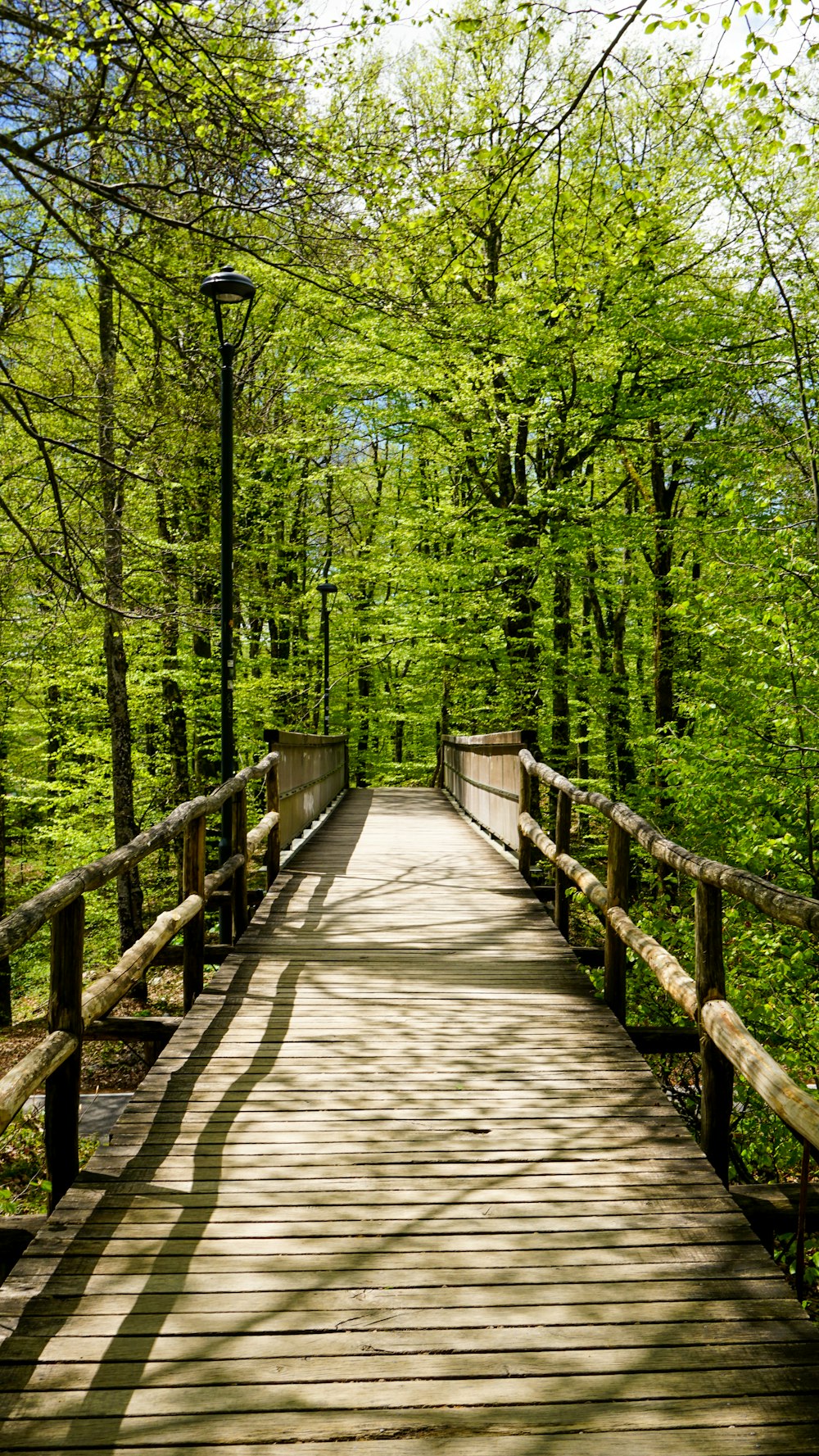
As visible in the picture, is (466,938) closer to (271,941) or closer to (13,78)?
(271,941)

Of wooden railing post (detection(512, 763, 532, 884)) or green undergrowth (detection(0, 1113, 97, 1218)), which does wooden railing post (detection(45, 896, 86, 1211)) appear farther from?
wooden railing post (detection(512, 763, 532, 884))

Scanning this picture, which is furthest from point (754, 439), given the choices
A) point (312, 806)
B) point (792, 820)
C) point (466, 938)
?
point (466, 938)

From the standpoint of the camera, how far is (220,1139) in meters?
3.47

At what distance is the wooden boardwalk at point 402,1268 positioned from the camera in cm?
214

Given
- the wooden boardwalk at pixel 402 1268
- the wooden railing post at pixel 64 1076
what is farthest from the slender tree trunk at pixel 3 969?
the wooden railing post at pixel 64 1076

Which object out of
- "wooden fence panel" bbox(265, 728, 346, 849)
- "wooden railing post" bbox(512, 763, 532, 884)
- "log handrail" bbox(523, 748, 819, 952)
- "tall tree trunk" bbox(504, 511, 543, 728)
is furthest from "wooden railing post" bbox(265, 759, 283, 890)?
"tall tree trunk" bbox(504, 511, 543, 728)

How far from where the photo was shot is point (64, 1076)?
3.21 metres

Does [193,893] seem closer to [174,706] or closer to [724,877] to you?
[724,877]

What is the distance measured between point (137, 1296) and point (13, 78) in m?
6.44

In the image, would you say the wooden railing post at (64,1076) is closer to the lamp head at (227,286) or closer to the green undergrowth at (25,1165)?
the green undergrowth at (25,1165)

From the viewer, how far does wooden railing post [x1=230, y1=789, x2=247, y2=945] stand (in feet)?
20.4

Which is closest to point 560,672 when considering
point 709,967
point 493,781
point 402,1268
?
point 493,781

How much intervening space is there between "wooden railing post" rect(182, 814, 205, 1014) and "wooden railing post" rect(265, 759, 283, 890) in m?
2.71

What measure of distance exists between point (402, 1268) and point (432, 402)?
54.9 ft
